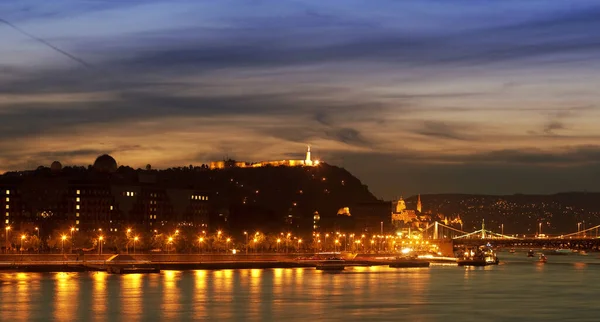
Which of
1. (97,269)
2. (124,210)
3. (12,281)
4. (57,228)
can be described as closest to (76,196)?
(124,210)

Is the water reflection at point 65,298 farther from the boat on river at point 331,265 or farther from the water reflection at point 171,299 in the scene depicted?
the boat on river at point 331,265

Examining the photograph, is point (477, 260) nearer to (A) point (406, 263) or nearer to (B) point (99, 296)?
(A) point (406, 263)

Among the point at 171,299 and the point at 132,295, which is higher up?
the point at 132,295

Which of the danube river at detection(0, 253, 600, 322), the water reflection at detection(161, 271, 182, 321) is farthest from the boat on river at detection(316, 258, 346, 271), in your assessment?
the water reflection at detection(161, 271, 182, 321)

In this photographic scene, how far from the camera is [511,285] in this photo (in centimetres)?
9531

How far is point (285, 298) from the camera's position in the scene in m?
74.9

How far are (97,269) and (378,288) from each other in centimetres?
3220

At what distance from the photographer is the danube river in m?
63.5

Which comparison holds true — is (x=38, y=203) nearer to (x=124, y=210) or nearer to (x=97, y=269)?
(x=124, y=210)

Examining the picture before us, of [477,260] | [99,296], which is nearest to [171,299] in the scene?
[99,296]

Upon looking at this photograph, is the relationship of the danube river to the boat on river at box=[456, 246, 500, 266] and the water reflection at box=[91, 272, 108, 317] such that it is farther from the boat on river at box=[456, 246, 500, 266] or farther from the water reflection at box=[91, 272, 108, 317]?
the boat on river at box=[456, 246, 500, 266]

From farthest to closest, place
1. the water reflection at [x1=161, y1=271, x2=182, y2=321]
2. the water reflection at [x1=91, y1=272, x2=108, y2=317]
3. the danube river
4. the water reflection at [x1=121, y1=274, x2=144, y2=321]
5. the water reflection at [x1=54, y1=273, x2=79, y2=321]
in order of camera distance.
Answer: the water reflection at [x1=91, y1=272, x2=108, y2=317], the water reflection at [x1=121, y1=274, x2=144, y2=321], the danube river, the water reflection at [x1=161, y1=271, x2=182, y2=321], the water reflection at [x1=54, y1=273, x2=79, y2=321]

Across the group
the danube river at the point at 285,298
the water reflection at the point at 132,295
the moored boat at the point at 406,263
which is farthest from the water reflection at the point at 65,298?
the moored boat at the point at 406,263

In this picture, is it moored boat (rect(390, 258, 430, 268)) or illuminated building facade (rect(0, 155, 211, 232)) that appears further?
illuminated building facade (rect(0, 155, 211, 232))
